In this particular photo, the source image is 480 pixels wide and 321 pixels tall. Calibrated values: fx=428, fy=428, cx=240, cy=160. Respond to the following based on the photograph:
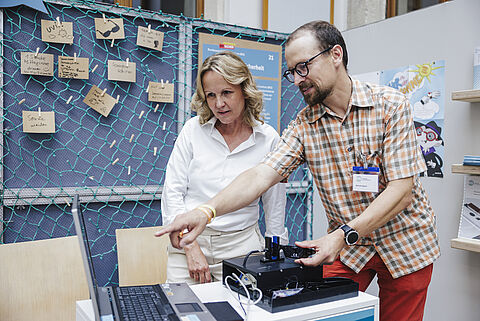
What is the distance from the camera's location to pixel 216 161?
165 cm

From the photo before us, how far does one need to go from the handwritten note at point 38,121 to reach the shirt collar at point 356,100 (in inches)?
41.6

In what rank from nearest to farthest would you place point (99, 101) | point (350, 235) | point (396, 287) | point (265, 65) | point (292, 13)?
point (350, 235)
point (396, 287)
point (99, 101)
point (265, 65)
point (292, 13)

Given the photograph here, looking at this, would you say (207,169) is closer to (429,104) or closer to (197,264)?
(197,264)

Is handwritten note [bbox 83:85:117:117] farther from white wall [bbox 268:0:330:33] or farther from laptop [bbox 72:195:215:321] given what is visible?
white wall [bbox 268:0:330:33]

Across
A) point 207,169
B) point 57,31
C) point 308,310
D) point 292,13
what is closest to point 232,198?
point 207,169

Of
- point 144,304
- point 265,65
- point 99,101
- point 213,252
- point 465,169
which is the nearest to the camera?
point 144,304

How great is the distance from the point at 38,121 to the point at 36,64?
0.23 m

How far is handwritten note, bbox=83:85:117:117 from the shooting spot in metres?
1.86

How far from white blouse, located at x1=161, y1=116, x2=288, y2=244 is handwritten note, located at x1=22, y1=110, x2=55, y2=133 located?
0.54 m

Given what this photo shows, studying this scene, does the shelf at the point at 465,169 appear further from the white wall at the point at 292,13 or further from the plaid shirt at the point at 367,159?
the white wall at the point at 292,13

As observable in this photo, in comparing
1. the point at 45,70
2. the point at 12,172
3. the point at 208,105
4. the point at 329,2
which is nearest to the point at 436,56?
the point at 208,105

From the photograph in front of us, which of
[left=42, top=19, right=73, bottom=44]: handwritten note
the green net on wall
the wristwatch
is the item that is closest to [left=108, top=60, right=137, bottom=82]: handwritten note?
the green net on wall

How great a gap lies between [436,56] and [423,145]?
408 mm

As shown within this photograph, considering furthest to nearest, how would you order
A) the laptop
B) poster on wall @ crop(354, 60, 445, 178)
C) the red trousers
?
poster on wall @ crop(354, 60, 445, 178), the red trousers, the laptop
